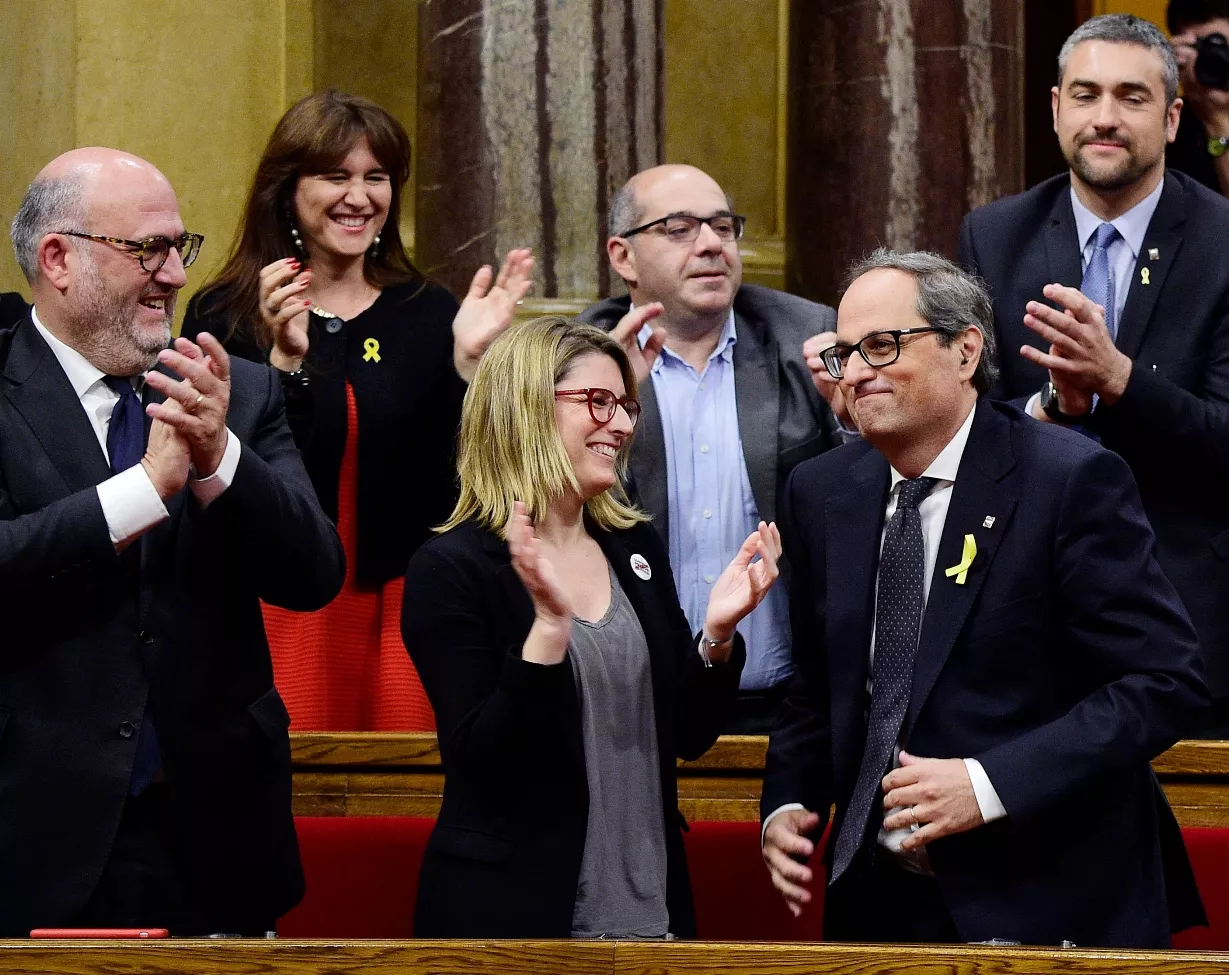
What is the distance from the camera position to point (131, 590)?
9.30 ft

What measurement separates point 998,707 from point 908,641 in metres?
0.15

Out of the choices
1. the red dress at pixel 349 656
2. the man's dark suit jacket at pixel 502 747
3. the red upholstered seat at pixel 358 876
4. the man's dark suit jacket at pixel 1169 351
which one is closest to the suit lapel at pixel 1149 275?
the man's dark suit jacket at pixel 1169 351

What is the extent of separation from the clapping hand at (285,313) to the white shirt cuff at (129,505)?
3.37 ft

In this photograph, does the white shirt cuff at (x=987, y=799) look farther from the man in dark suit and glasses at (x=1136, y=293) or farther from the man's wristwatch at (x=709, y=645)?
the man in dark suit and glasses at (x=1136, y=293)

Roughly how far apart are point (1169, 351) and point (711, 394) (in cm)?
86

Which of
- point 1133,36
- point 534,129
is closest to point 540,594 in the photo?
point 1133,36

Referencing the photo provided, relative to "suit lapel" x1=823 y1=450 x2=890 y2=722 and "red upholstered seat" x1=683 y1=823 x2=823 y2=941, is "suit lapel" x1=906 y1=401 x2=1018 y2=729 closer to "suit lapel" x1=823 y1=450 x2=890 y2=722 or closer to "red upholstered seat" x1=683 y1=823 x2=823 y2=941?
"suit lapel" x1=823 y1=450 x2=890 y2=722

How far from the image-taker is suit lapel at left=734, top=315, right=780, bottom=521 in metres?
3.89

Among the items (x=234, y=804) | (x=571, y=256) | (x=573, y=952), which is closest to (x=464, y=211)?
(x=571, y=256)

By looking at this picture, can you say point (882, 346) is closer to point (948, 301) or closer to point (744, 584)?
point (948, 301)

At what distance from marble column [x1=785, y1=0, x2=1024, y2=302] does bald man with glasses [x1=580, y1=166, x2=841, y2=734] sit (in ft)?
3.13

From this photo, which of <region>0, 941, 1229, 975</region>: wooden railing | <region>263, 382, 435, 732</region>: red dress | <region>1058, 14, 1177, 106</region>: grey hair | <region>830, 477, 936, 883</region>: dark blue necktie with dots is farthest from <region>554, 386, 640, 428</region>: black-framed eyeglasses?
<region>1058, 14, 1177, 106</region>: grey hair

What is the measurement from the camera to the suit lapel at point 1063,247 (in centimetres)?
386

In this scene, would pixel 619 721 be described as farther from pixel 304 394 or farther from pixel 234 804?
pixel 304 394
